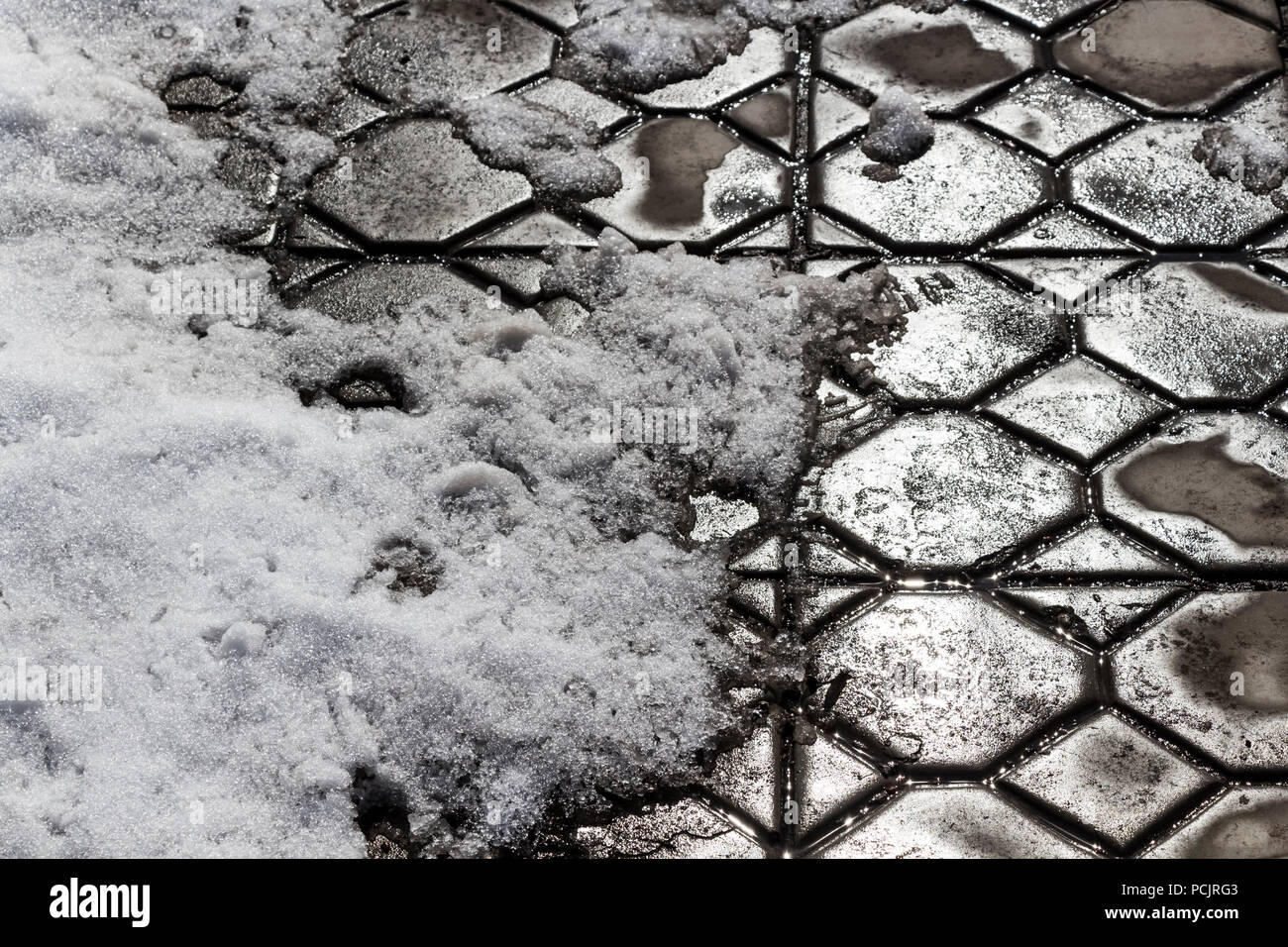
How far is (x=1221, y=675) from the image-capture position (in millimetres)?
2678

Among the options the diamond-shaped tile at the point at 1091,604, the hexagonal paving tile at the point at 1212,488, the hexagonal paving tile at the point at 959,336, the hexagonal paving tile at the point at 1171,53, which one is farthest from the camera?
the hexagonal paving tile at the point at 1171,53

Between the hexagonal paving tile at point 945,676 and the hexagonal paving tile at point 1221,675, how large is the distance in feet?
0.50

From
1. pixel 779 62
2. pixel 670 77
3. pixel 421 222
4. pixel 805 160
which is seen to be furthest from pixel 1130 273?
pixel 421 222

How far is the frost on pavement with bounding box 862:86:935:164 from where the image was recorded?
372 centimetres

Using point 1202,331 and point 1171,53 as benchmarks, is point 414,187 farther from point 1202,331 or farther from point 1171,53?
point 1171,53

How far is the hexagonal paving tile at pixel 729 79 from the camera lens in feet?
12.7

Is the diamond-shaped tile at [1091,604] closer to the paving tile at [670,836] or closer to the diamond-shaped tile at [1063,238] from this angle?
the paving tile at [670,836]

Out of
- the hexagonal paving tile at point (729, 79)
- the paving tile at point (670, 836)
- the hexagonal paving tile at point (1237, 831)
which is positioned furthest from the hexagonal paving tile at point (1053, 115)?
the paving tile at point (670, 836)

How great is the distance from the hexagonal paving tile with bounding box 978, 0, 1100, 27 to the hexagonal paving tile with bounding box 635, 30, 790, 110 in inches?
33.8

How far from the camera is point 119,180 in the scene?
12.1 ft

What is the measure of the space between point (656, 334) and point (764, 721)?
1.17 metres

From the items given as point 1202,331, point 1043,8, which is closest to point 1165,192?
point 1202,331

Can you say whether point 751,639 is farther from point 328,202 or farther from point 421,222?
point 328,202

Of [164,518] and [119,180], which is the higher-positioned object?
[119,180]
